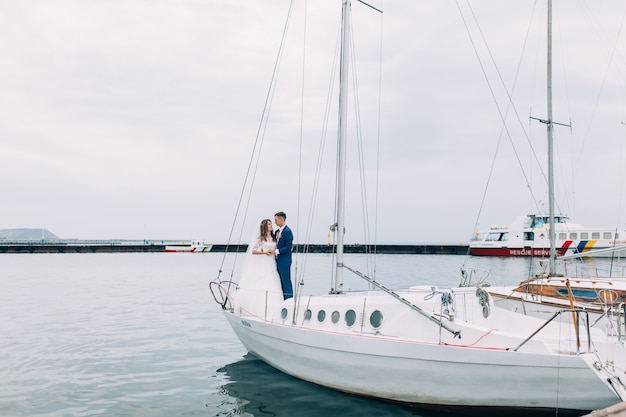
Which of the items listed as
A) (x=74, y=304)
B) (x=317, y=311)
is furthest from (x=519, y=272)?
(x=317, y=311)

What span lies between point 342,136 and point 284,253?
10.3ft

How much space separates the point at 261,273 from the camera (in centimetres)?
1209

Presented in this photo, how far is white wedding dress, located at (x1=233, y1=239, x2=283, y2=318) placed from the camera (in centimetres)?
1195

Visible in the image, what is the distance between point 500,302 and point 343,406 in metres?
9.45

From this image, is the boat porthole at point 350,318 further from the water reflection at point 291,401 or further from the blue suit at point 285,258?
the blue suit at point 285,258

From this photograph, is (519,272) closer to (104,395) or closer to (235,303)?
(235,303)

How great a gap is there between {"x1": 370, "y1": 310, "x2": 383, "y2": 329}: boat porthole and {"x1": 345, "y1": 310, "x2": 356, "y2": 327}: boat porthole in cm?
37

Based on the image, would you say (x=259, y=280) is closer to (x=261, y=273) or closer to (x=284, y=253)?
(x=261, y=273)

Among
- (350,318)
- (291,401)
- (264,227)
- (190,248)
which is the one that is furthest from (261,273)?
(190,248)

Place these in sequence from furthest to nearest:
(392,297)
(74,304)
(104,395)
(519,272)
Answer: (519,272), (74,304), (104,395), (392,297)

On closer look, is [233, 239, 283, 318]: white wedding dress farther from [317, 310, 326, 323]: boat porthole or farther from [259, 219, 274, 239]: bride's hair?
[317, 310, 326, 323]: boat porthole

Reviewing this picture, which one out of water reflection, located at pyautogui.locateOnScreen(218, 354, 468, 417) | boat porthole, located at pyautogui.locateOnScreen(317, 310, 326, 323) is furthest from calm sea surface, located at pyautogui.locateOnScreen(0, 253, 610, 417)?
boat porthole, located at pyautogui.locateOnScreen(317, 310, 326, 323)

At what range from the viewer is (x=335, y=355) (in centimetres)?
946

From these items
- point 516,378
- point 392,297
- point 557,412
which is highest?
point 392,297
